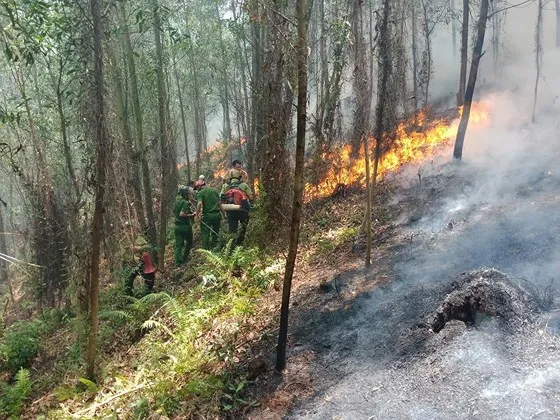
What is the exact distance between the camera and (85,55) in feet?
19.1

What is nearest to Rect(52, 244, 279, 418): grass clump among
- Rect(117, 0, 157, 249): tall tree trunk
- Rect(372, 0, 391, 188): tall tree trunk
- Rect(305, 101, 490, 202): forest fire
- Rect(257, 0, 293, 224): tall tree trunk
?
Rect(257, 0, 293, 224): tall tree trunk

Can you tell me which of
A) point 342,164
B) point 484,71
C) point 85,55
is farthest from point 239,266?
point 484,71

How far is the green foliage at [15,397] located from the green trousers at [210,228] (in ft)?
15.9

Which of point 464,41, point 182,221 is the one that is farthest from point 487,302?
point 464,41

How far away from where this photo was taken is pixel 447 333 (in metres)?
5.50

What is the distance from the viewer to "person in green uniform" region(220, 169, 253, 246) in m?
10.9

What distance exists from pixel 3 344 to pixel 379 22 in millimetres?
10151

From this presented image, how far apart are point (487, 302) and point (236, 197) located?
666 cm

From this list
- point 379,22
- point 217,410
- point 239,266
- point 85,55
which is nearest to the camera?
point 217,410

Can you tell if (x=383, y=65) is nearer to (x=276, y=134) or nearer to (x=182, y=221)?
(x=276, y=134)

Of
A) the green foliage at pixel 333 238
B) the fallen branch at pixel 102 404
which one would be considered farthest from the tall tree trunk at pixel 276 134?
the fallen branch at pixel 102 404

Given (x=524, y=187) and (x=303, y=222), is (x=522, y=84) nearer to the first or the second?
(x=524, y=187)

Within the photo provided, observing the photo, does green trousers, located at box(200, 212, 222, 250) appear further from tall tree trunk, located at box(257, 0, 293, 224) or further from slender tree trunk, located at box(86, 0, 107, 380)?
slender tree trunk, located at box(86, 0, 107, 380)

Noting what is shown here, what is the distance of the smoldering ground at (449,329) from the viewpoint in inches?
180
